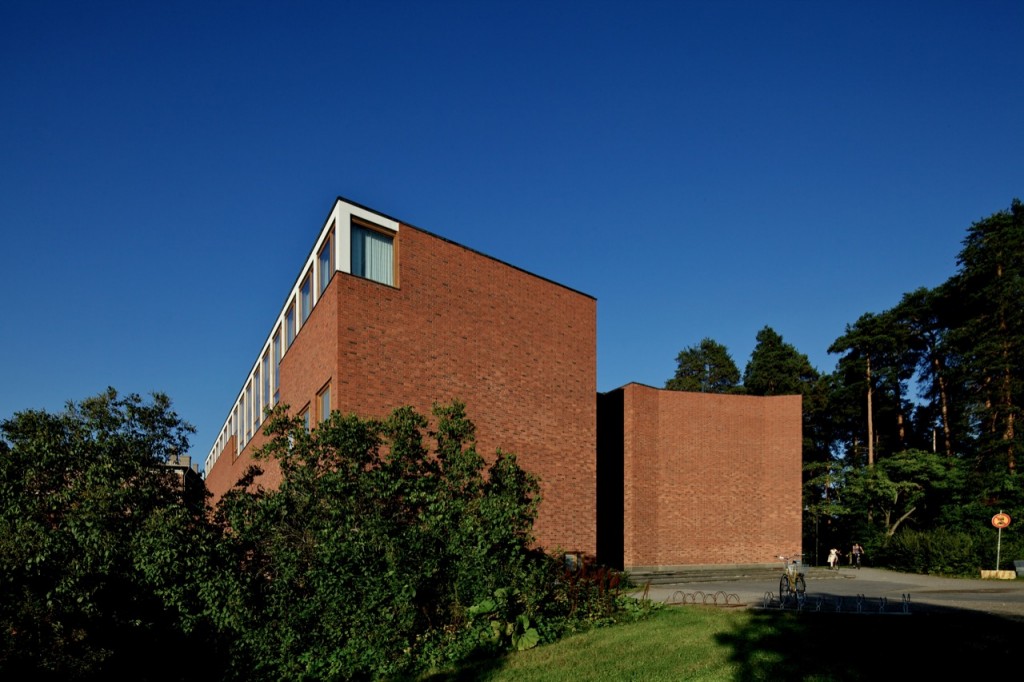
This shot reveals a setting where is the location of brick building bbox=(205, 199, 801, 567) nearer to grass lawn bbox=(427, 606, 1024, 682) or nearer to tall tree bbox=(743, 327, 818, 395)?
grass lawn bbox=(427, 606, 1024, 682)

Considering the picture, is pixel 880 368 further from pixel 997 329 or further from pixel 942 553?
pixel 942 553

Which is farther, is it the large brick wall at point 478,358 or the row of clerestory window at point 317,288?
the row of clerestory window at point 317,288

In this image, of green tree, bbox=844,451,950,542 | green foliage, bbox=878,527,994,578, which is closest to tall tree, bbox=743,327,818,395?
green tree, bbox=844,451,950,542

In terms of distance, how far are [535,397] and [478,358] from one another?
93.3 inches

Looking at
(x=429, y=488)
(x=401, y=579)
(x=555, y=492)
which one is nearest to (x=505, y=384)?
(x=555, y=492)

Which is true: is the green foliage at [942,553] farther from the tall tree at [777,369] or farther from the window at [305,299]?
the window at [305,299]

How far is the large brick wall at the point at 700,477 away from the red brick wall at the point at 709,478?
0.04 m

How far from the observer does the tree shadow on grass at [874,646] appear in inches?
313

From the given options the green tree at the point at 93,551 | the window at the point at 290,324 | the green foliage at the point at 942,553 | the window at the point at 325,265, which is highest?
the window at the point at 325,265

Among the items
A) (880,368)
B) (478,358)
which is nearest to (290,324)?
(478,358)

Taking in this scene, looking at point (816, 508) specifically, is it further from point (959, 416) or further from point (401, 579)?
point (401, 579)

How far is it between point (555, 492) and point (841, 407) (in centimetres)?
3421

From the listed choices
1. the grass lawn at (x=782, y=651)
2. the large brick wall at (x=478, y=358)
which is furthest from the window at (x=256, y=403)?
the grass lawn at (x=782, y=651)

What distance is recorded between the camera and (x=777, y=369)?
162ft
